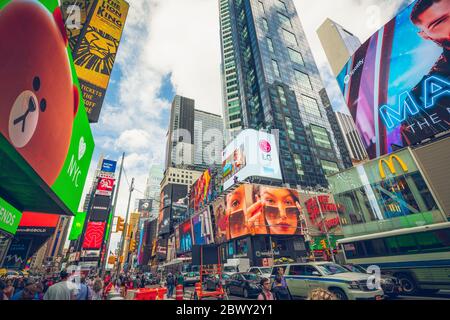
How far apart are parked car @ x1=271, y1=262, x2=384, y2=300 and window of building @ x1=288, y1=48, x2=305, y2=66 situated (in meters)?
97.8

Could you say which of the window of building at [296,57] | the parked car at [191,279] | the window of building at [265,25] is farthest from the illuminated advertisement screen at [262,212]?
the window of building at [265,25]

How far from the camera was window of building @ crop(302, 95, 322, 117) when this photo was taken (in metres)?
80.8

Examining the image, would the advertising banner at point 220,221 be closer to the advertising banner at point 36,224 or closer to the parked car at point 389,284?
the parked car at point 389,284

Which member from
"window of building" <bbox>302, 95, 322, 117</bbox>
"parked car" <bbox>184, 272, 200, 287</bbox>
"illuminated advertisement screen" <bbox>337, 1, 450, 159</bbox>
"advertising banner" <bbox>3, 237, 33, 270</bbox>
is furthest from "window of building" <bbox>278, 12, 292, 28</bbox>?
"advertising banner" <bbox>3, 237, 33, 270</bbox>

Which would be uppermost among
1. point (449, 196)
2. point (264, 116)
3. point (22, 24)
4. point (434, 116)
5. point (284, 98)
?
point (284, 98)

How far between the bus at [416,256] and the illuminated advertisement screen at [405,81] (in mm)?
10670

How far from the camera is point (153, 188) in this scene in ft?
647

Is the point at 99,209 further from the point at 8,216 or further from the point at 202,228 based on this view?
the point at 8,216

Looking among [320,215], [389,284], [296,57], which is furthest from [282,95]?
[389,284]

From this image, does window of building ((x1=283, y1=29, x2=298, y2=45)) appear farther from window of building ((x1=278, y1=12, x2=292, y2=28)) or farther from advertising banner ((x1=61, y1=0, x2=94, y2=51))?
advertising banner ((x1=61, y1=0, x2=94, y2=51))

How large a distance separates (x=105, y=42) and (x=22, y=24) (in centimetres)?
968

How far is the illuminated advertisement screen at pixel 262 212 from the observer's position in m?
37.6
